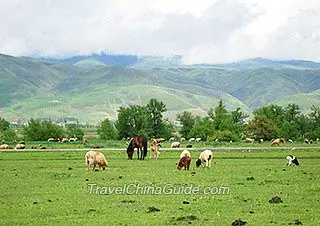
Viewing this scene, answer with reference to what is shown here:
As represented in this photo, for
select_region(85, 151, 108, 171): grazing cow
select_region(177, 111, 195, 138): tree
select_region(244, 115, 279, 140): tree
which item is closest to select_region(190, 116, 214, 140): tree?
select_region(177, 111, 195, 138): tree

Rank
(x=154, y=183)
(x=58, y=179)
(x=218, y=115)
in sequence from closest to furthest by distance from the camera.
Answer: (x=154, y=183) → (x=58, y=179) → (x=218, y=115)

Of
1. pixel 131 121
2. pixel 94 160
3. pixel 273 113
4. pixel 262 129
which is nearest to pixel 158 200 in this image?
pixel 94 160

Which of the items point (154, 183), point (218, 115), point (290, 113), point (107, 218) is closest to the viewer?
point (107, 218)

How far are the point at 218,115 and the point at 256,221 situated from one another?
5023 inches

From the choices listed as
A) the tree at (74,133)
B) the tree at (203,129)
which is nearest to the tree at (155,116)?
the tree at (203,129)

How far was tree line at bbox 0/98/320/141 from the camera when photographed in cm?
14388

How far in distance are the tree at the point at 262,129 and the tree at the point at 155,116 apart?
26341 mm

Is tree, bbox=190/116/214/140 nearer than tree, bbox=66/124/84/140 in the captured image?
Yes

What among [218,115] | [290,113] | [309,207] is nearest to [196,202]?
[309,207]

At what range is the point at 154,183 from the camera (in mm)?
36000

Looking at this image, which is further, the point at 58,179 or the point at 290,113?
the point at 290,113

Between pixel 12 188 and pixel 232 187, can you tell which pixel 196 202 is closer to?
pixel 232 187

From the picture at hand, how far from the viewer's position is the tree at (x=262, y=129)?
142 meters

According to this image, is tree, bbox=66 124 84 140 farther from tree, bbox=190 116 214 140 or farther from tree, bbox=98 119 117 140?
tree, bbox=190 116 214 140
